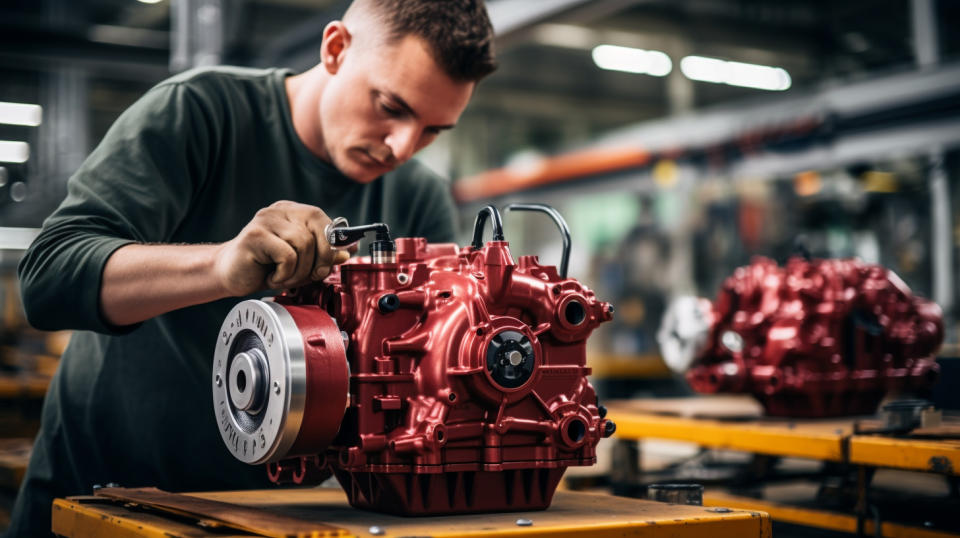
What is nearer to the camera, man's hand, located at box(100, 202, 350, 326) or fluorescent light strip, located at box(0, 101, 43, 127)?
man's hand, located at box(100, 202, 350, 326)

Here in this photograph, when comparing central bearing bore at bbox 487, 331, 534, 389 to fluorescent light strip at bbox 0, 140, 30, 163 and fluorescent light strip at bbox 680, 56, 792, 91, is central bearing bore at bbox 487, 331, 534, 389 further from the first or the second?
fluorescent light strip at bbox 0, 140, 30, 163

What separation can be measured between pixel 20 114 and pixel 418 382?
34.4ft

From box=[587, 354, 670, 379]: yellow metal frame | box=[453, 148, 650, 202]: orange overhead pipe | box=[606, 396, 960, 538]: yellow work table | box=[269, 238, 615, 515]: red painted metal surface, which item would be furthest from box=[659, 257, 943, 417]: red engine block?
box=[453, 148, 650, 202]: orange overhead pipe

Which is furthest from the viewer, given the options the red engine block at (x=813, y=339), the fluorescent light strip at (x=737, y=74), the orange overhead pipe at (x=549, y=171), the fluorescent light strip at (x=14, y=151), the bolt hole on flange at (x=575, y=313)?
the fluorescent light strip at (x=14, y=151)

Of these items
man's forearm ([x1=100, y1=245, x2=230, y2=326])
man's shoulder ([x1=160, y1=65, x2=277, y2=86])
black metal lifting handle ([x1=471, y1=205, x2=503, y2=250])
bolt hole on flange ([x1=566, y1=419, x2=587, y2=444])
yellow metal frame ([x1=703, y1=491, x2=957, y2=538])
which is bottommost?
yellow metal frame ([x1=703, y1=491, x2=957, y2=538])

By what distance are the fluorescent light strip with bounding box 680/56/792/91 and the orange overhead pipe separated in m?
1.76

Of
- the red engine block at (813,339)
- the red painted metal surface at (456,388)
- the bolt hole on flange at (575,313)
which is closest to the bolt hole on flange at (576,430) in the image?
the red painted metal surface at (456,388)

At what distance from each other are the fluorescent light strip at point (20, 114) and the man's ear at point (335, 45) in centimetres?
980

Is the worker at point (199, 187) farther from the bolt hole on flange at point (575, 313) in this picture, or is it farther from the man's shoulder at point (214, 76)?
the bolt hole on flange at point (575, 313)

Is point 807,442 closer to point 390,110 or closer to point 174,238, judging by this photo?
point 390,110

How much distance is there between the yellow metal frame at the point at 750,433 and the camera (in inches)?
80.0

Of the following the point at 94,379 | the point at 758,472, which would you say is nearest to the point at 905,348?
the point at 758,472

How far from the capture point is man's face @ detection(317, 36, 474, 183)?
4.72 feet

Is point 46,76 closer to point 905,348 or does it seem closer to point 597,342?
point 597,342
